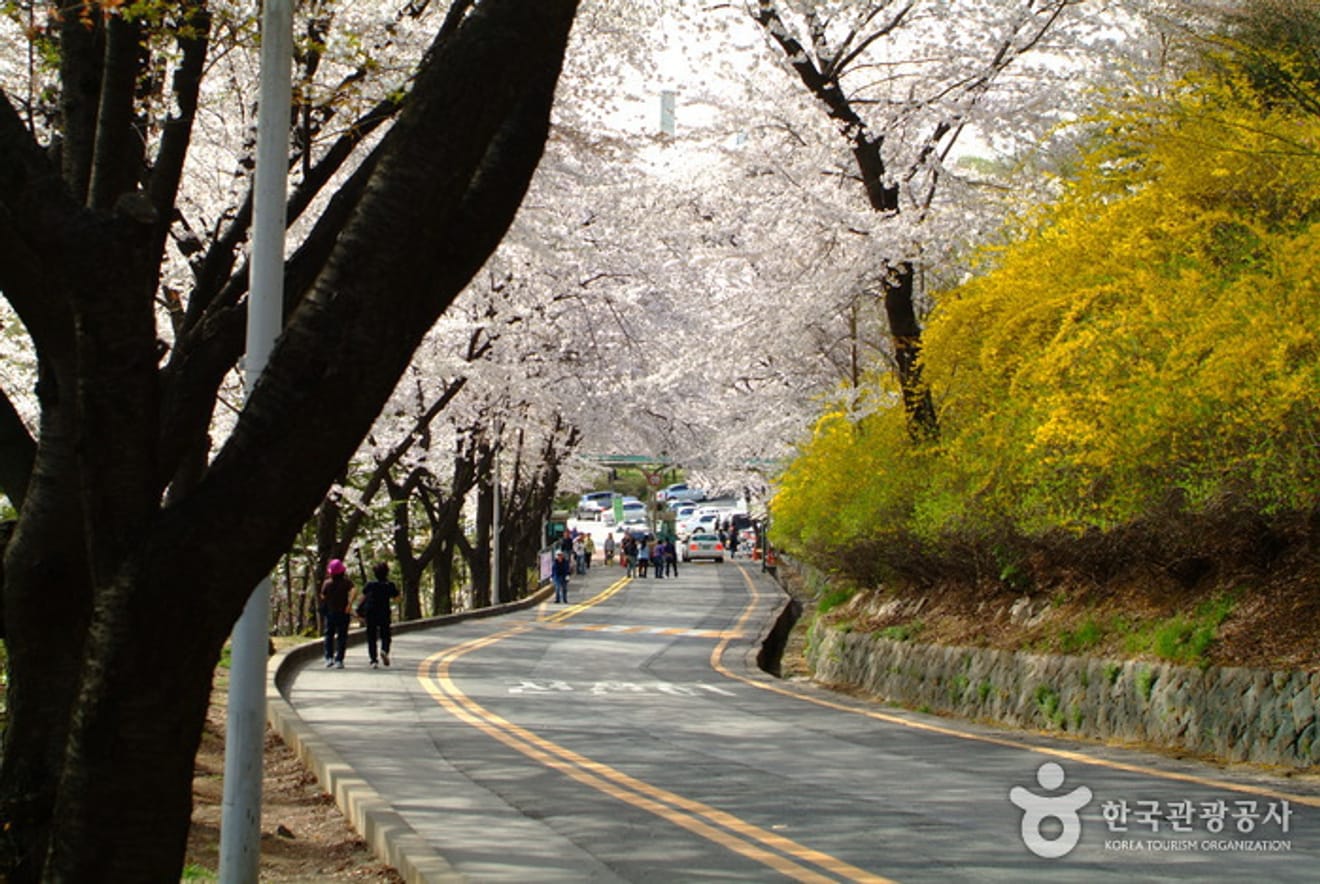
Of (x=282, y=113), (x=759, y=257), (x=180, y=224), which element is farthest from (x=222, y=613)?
(x=759, y=257)

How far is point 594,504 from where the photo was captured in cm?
12131

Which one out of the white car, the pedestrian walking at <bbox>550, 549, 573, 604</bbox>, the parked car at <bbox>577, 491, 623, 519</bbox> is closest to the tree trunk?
the pedestrian walking at <bbox>550, 549, 573, 604</bbox>

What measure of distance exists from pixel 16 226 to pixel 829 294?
60.6ft

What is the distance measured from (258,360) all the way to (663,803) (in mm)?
4664

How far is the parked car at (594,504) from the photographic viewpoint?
11802 cm

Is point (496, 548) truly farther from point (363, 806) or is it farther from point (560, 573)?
point (363, 806)

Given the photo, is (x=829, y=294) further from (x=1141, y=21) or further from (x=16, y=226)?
(x=16, y=226)

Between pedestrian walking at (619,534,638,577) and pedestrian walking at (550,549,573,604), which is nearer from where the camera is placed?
pedestrian walking at (550,549,573,604)

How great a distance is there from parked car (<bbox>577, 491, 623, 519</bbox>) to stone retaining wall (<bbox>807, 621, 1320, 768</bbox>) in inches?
3760

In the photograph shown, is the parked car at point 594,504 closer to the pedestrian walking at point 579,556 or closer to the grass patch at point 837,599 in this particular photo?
the pedestrian walking at point 579,556

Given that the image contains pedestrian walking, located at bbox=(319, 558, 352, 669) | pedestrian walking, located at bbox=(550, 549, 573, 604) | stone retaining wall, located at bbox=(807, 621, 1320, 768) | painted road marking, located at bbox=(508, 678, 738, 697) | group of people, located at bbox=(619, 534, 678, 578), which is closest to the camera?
stone retaining wall, located at bbox=(807, 621, 1320, 768)

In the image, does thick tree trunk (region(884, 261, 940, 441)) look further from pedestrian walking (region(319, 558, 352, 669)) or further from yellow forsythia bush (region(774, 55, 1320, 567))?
pedestrian walking (region(319, 558, 352, 669))

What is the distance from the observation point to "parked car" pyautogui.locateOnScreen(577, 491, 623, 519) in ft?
387

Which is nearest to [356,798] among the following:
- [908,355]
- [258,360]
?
[258,360]
